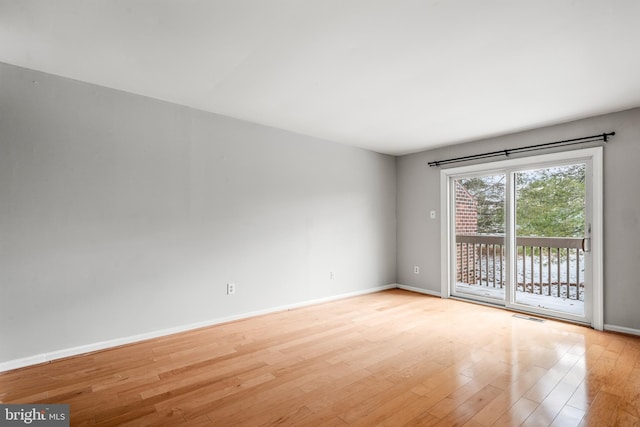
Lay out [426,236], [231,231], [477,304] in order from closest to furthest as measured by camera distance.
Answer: [231,231]
[477,304]
[426,236]

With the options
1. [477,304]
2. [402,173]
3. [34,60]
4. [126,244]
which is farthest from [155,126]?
[477,304]

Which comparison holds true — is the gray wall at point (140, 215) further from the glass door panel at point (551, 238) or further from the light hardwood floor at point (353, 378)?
the glass door panel at point (551, 238)

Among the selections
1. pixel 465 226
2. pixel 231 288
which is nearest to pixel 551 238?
pixel 465 226

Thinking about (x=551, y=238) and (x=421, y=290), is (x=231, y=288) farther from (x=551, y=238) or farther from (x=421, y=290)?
(x=551, y=238)

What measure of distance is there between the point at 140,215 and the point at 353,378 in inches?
95.1

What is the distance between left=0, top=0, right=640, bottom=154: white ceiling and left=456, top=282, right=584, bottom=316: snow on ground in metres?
2.26

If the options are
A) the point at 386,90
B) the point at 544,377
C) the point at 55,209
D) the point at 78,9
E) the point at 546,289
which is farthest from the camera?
the point at 546,289

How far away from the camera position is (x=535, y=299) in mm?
4090

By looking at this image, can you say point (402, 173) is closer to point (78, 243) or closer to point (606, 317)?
point (606, 317)

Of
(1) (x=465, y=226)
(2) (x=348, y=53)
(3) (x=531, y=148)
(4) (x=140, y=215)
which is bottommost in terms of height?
(1) (x=465, y=226)

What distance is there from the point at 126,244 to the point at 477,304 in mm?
4387

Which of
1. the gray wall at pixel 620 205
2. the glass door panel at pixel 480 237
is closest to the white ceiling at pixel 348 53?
the gray wall at pixel 620 205

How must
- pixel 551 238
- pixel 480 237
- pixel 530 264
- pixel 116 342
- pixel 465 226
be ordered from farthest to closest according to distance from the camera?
pixel 465 226 < pixel 480 237 < pixel 530 264 < pixel 551 238 < pixel 116 342

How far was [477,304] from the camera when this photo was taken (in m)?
4.36
